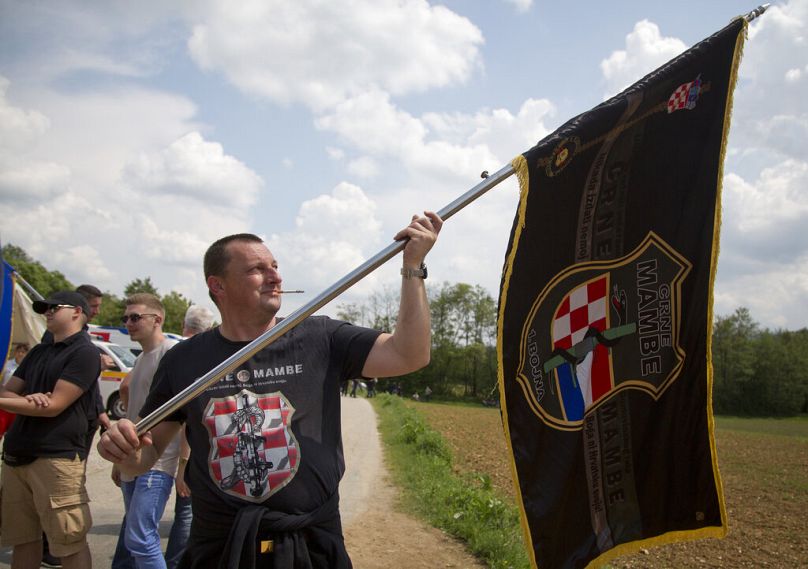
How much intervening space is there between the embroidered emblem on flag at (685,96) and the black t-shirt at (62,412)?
3.75 m

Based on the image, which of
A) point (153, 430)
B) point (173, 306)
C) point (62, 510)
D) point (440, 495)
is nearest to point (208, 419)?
point (153, 430)

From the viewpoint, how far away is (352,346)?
103 inches

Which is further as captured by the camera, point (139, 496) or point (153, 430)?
point (139, 496)

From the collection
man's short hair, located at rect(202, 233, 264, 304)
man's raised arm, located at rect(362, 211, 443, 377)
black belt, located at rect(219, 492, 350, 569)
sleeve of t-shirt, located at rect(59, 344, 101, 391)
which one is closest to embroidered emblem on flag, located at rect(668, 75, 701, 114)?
man's raised arm, located at rect(362, 211, 443, 377)

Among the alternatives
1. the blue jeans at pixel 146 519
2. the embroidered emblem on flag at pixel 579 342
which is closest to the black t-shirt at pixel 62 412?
the blue jeans at pixel 146 519

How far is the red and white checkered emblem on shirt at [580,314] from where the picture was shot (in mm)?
2615

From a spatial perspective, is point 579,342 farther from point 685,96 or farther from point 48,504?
point 48,504

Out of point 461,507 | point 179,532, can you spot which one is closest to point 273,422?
point 179,532

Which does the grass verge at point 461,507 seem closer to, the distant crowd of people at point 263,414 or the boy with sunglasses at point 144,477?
the boy with sunglasses at point 144,477

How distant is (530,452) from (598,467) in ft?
0.90

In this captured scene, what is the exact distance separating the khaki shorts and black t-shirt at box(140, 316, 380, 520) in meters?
1.91

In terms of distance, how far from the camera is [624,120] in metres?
2.64

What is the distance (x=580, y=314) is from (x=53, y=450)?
11.1ft

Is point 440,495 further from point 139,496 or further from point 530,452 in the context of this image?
point 530,452
